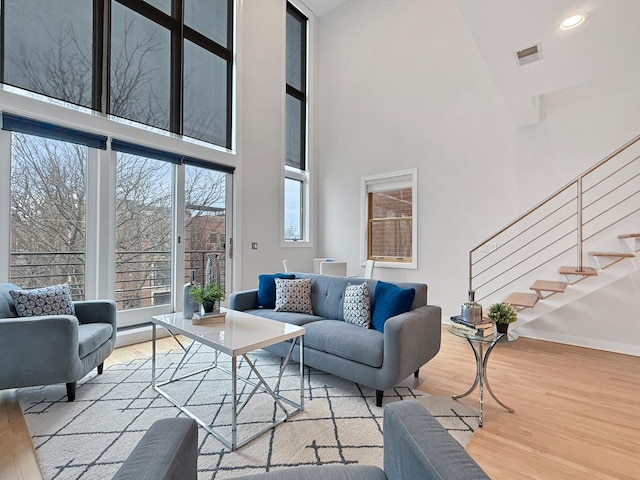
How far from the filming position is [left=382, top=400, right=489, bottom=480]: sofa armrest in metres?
0.78

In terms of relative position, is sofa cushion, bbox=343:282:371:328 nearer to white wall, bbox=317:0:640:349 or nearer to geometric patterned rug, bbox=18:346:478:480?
geometric patterned rug, bbox=18:346:478:480

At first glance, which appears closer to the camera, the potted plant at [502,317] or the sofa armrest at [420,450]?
the sofa armrest at [420,450]

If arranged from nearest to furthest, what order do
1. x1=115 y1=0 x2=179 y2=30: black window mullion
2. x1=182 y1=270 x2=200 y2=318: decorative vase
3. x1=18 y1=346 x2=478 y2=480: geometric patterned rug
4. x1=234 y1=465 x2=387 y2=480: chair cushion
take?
1. x1=234 y1=465 x2=387 y2=480: chair cushion
2. x1=18 y1=346 x2=478 y2=480: geometric patterned rug
3. x1=182 y1=270 x2=200 y2=318: decorative vase
4. x1=115 y1=0 x2=179 y2=30: black window mullion

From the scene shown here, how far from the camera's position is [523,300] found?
140 inches

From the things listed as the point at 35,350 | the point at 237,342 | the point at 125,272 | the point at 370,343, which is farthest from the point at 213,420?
the point at 125,272

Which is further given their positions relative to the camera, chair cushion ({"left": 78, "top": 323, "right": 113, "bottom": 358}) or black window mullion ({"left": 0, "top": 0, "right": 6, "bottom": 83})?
black window mullion ({"left": 0, "top": 0, "right": 6, "bottom": 83})

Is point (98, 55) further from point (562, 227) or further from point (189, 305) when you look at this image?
point (562, 227)

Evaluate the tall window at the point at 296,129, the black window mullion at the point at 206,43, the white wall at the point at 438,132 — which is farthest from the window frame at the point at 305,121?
the black window mullion at the point at 206,43

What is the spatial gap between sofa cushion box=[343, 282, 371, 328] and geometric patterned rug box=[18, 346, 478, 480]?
0.51m

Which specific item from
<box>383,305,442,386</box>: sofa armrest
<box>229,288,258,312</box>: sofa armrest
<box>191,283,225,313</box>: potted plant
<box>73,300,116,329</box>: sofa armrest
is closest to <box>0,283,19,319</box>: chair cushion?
<box>73,300,116,329</box>: sofa armrest

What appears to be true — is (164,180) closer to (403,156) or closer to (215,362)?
(215,362)

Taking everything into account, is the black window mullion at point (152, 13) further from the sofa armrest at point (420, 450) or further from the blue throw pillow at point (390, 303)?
the sofa armrest at point (420, 450)

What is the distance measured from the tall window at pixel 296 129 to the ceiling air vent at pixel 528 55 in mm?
3844

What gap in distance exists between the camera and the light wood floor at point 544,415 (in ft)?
5.57
